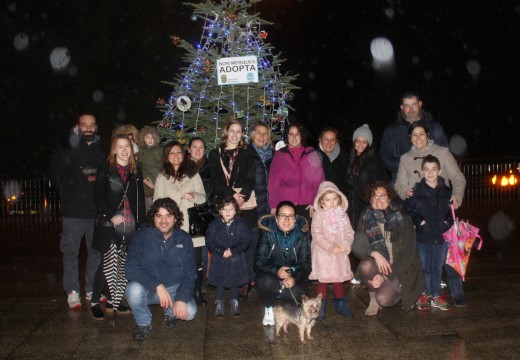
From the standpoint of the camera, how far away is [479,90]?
77.8ft

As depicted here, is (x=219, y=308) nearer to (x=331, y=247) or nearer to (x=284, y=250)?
(x=284, y=250)

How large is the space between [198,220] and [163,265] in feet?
2.62

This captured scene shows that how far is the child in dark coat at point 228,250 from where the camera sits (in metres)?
5.87

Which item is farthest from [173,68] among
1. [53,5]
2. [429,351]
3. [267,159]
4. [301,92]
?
[429,351]

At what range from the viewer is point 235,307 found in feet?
19.3

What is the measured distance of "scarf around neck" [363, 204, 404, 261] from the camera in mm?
5867

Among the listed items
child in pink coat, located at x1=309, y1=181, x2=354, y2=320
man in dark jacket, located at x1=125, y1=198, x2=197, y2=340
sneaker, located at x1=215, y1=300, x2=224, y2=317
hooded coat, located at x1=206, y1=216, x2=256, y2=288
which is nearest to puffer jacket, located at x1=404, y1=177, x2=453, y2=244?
child in pink coat, located at x1=309, y1=181, x2=354, y2=320

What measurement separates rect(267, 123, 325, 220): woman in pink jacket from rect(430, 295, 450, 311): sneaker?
162cm

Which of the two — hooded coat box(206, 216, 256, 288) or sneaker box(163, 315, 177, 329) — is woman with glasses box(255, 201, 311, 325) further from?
sneaker box(163, 315, 177, 329)

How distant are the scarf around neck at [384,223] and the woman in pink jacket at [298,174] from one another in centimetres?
83

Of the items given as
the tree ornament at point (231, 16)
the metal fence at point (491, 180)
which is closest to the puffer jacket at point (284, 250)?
the tree ornament at point (231, 16)

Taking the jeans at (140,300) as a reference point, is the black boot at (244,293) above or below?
below

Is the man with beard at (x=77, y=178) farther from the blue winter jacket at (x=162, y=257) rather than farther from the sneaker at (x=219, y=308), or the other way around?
the sneaker at (x=219, y=308)

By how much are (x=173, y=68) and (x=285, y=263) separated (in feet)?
52.5
